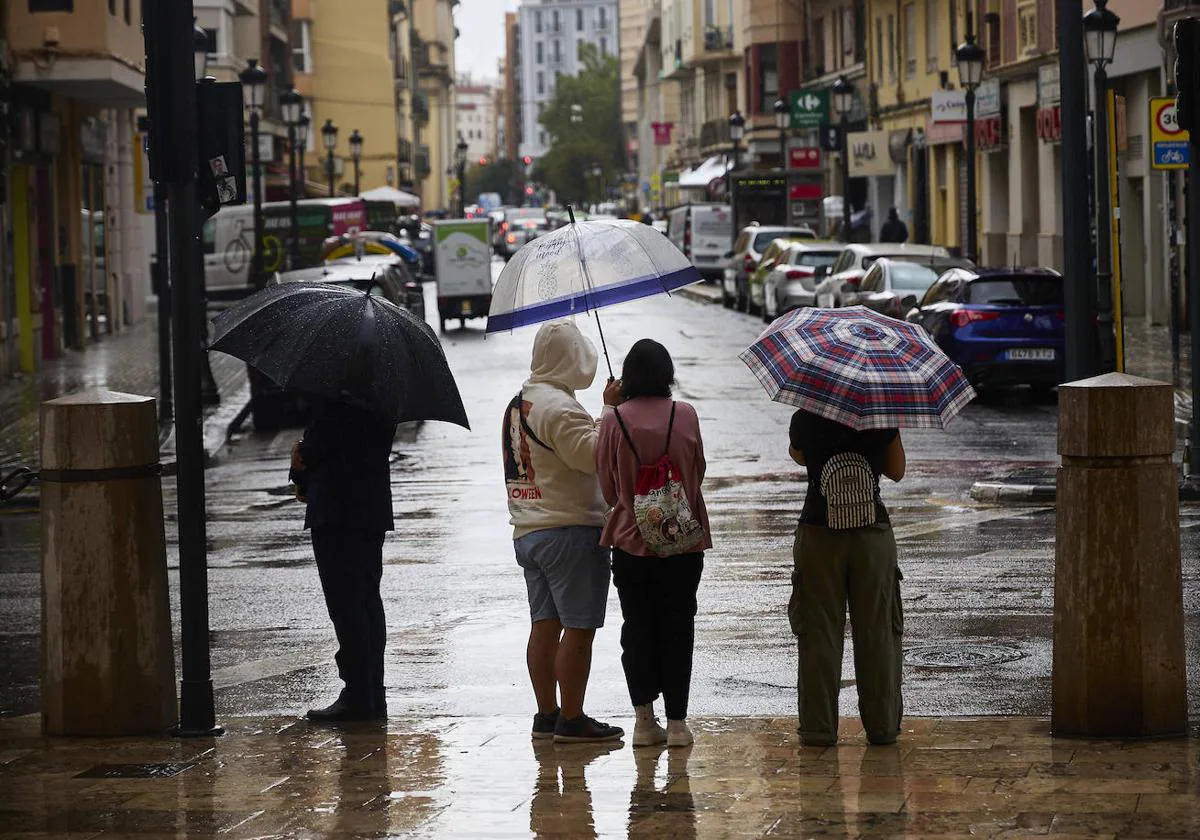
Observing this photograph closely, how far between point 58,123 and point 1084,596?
28.5 meters

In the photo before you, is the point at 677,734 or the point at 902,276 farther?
the point at 902,276

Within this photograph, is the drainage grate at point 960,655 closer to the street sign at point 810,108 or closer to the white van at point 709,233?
the street sign at point 810,108

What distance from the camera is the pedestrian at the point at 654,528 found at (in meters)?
7.44

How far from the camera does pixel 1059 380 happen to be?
2303 cm

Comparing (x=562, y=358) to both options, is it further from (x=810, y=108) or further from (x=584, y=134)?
(x=584, y=134)

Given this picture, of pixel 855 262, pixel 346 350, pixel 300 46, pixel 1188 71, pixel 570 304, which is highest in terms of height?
pixel 300 46

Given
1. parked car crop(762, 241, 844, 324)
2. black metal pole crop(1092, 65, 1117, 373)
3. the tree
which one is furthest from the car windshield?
the tree

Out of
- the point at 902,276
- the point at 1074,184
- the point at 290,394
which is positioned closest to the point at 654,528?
the point at 1074,184

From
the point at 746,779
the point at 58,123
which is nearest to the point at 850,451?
the point at 746,779

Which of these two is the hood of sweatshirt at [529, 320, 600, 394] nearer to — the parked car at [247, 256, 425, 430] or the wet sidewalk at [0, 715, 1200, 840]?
the wet sidewalk at [0, 715, 1200, 840]

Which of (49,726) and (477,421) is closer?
(49,726)

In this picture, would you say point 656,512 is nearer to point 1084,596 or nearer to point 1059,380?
point 1084,596

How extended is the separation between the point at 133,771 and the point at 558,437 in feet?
6.13

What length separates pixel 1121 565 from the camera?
7391 millimetres
